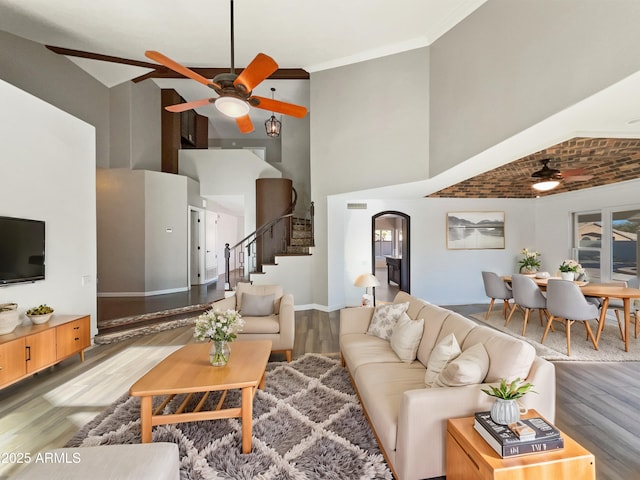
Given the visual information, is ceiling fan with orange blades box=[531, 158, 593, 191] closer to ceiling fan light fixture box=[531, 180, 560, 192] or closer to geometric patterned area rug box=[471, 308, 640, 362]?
ceiling fan light fixture box=[531, 180, 560, 192]

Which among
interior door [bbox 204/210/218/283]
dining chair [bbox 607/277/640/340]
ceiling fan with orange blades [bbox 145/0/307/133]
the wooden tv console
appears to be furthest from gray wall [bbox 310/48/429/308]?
interior door [bbox 204/210/218/283]

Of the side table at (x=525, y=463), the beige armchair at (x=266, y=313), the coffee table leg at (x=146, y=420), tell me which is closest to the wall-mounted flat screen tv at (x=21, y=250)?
the beige armchair at (x=266, y=313)

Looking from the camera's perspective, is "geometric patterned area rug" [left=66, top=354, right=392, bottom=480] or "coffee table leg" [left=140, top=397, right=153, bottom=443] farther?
"coffee table leg" [left=140, top=397, right=153, bottom=443]

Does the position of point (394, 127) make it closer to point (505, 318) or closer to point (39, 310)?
point (505, 318)

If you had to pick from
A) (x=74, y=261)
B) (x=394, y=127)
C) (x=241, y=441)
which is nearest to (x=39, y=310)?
(x=74, y=261)

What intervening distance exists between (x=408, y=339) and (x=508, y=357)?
94 centimetres

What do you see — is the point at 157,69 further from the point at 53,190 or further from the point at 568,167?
the point at 568,167

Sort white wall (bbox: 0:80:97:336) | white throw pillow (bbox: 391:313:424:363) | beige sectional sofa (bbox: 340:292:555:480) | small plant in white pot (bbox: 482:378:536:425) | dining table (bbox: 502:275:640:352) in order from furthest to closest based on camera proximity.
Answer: dining table (bbox: 502:275:640:352) < white wall (bbox: 0:80:97:336) < white throw pillow (bbox: 391:313:424:363) < beige sectional sofa (bbox: 340:292:555:480) < small plant in white pot (bbox: 482:378:536:425)

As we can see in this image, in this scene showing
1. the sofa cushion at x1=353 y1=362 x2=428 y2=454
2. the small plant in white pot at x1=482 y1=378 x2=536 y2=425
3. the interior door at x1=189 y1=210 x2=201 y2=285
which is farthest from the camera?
the interior door at x1=189 y1=210 x2=201 y2=285

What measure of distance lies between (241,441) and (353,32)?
17.2ft

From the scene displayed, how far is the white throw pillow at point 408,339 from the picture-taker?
2609mm

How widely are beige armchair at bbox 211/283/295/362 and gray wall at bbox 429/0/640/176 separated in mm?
2946

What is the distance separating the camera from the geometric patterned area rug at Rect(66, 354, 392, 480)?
6.27 feet

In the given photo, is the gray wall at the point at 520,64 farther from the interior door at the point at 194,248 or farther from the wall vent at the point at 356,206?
the interior door at the point at 194,248
